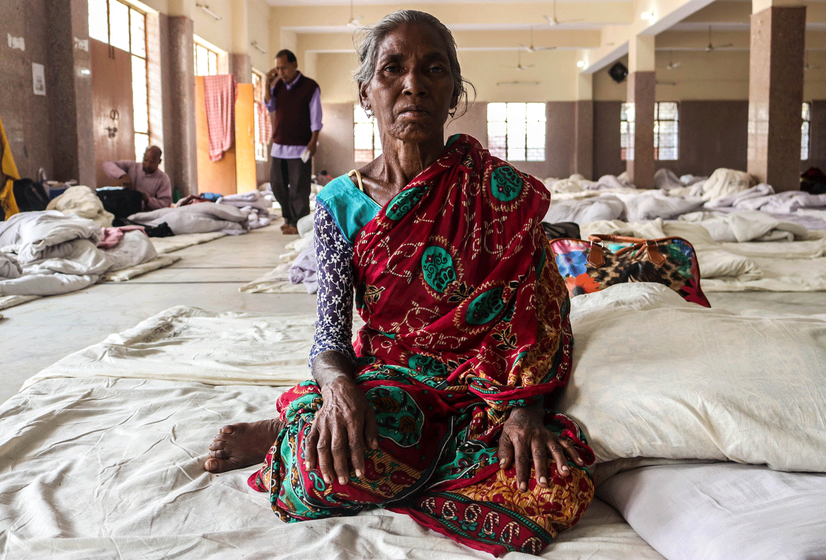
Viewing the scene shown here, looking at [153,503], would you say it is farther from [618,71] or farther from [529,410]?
[618,71]

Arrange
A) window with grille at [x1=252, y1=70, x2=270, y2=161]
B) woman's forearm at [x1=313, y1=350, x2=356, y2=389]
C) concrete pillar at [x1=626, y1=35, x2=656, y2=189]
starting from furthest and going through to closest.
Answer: window with grille at [x1=252, y1=70, x2=270, y2=161], concrete pillar at [x1=626, y1=35, x2=656, y2=189], woman's forearm at [x1=313, y1=350, x2=356, y2=389]

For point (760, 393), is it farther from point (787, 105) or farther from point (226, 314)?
point (787, 105)

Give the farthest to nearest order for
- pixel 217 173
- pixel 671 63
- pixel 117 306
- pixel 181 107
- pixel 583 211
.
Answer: pixel 671 63 → pixel 217 173 → pixel 181 107 → pixel 583 211 → pixel 117 306

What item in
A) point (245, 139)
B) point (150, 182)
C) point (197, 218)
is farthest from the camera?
point (245, 139)

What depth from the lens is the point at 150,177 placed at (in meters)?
8.62

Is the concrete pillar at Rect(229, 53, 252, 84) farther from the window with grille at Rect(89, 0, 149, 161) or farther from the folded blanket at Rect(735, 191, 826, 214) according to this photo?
the folded blanket at Rect(735, 191, 826, 214)

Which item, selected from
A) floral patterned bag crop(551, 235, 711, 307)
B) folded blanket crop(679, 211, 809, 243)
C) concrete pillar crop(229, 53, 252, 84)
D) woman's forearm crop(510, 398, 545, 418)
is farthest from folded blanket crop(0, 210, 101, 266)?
concrete pillar crop(229, 53, 252, 84)

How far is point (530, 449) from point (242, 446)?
74 cm

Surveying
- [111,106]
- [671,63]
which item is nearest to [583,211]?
[111,106]

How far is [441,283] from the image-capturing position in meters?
1.39

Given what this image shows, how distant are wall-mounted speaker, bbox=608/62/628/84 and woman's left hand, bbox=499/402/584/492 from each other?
18476mm

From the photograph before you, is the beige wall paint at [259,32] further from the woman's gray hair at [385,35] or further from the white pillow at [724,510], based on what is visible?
the white pillow at [724,510]

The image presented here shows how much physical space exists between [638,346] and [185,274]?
381 centimetres

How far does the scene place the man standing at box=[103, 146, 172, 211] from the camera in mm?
8461
